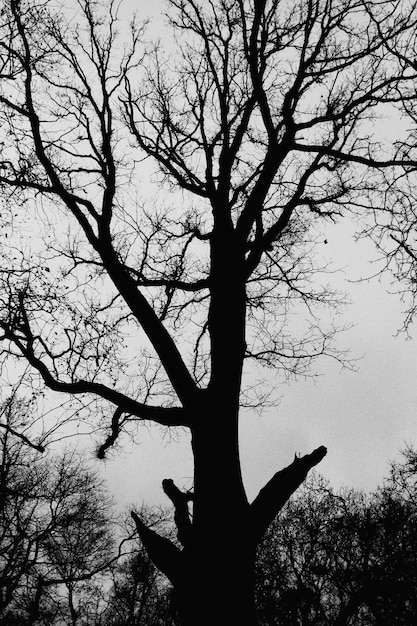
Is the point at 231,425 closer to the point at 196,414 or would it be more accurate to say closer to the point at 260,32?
the point at 196,414

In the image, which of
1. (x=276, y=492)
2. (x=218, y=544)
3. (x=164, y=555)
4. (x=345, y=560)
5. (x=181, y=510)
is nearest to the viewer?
(x=218, y=544)

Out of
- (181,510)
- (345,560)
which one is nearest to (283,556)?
(345,560)

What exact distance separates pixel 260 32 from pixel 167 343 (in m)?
5.10

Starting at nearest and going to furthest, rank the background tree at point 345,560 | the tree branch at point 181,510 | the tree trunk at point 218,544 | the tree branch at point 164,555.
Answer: the tree trunk at point 218,544 < the tree branch at point 164,555 < the tree branch at point 181,510 < the background tree at point 345,560

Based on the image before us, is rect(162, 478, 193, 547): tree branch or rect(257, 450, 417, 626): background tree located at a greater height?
rect(257, 450, 417, 626): background tree

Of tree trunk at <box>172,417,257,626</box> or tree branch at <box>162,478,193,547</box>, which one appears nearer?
tree trunk at <box>172,417,257,626</box>

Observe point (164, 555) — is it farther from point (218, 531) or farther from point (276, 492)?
point (276, 492)

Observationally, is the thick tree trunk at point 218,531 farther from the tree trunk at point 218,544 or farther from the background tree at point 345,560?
the background tree at point 345,560

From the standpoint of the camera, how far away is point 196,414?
14.3ft

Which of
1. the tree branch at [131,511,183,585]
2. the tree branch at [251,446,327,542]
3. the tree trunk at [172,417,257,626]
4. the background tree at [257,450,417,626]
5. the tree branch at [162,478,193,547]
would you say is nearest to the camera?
the tree trunk at [172,417,257,626]

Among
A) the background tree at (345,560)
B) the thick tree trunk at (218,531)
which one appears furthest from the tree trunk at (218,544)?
the background tree at (345,560)

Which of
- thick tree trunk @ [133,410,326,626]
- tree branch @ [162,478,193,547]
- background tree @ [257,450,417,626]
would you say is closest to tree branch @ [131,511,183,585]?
thick tree trunk @ [133,410,326,626]

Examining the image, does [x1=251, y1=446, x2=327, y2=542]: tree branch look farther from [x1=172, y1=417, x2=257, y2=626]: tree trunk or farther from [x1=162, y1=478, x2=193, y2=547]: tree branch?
[x1=162, y1=478, x2=193, y2=547]: tree branch

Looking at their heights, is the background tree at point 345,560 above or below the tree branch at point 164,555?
above
